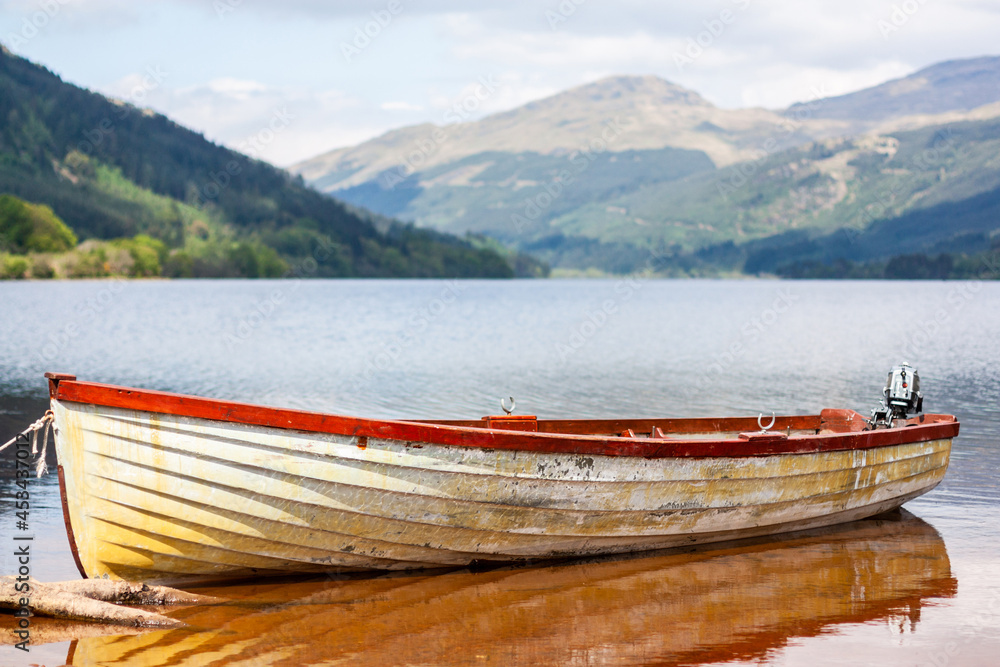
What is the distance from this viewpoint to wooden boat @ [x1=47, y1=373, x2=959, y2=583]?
31.9 ft

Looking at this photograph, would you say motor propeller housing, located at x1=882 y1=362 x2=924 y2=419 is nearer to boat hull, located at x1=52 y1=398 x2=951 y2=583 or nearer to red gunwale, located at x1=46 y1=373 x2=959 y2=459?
red gunwale, located at x1=46 y1=373 x2=959 y2=459

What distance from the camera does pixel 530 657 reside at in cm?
900

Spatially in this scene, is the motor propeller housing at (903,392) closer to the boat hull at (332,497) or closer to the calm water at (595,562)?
the calm water at (595,562)

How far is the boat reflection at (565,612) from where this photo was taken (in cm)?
899

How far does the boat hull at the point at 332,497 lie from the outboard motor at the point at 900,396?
410 cm

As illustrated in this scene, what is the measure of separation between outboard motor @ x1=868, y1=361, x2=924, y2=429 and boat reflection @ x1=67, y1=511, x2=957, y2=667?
112 inches

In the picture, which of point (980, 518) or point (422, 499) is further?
point (980, 518)

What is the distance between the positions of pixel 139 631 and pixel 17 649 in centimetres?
107

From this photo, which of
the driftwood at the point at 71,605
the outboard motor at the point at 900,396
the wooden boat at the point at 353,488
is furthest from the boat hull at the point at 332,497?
the outboard motor at the point at 900,396

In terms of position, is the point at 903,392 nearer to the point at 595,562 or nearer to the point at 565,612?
the point at 595,562

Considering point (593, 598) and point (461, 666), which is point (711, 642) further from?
point (461, 666)

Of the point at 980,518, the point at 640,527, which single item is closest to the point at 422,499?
the point at 640,527

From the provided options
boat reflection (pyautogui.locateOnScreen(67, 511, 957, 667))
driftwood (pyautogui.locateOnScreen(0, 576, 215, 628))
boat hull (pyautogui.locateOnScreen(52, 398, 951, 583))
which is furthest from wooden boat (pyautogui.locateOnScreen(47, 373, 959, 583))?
driftwood (pyautogui.locateOnScreen(0, 576, 215, 628))

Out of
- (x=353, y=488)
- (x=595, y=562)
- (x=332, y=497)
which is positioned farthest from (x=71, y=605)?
(x=595, y=562)
